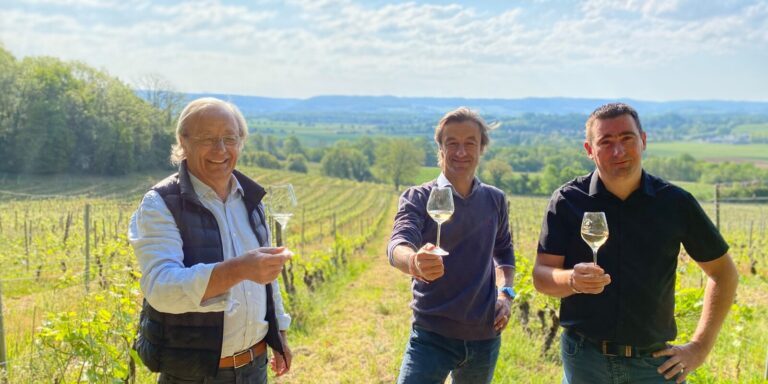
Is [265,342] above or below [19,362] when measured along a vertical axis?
above

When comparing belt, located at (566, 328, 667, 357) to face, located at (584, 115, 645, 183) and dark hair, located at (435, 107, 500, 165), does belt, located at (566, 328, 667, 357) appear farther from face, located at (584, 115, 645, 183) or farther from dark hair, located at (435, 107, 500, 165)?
dark hair, located at (435, 107, 500, 165)

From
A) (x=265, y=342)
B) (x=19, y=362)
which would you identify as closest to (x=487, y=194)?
(x=265, y=342)

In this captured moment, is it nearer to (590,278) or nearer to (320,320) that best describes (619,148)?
(590,278)

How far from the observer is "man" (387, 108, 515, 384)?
230cm

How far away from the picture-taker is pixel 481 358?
2.37 m

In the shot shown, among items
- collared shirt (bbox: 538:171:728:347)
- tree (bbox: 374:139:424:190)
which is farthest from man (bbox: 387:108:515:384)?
tree (bbox: 374:139:424:190)

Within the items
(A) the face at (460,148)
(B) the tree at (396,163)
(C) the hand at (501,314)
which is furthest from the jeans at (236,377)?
(B) the tree at (396,163)

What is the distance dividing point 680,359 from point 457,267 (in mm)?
907

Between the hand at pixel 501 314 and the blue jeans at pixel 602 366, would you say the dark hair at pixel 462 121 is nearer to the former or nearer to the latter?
the hand at pixel 501 314

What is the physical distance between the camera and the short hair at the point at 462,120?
2.38 meters

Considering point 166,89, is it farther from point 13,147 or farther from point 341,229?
point 341,229

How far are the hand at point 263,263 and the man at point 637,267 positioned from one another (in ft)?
3.45

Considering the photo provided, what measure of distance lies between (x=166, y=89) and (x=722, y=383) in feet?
154

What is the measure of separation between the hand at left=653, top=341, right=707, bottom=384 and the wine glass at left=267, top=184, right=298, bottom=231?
4.77 ft
